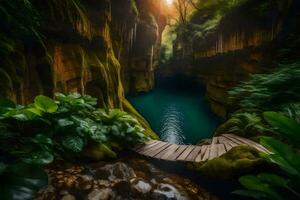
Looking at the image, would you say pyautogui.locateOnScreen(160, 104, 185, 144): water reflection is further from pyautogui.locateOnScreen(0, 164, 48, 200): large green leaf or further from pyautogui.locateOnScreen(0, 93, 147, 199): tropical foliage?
pyautogui.locateOnScreen(0, 164, 48, 200): large green leaf

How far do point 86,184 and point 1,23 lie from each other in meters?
3.51

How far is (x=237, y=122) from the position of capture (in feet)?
22.7

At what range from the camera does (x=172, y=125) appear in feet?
59.0

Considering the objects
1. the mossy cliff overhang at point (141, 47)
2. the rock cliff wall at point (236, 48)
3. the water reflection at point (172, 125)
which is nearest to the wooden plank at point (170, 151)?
the rock cliff wall at point (236, 48)

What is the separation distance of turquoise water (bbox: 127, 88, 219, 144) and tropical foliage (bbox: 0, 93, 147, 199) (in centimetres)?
902

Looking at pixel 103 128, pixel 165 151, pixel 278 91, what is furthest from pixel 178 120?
pixel 103 128

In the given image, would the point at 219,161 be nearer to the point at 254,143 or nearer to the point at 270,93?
the point at 254,143

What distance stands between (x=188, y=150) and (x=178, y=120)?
14434 millimetres

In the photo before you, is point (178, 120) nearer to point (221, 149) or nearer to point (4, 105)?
point (221, 149)

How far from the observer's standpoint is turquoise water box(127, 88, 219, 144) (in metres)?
15.3

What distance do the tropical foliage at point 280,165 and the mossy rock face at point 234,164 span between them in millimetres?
1046

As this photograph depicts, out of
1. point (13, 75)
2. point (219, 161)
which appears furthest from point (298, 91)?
point (13, 75)

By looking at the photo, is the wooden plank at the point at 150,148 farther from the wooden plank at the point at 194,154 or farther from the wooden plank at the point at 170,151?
the wooden plank at the point at 194,154

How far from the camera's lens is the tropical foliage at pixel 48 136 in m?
Result: 2.27
